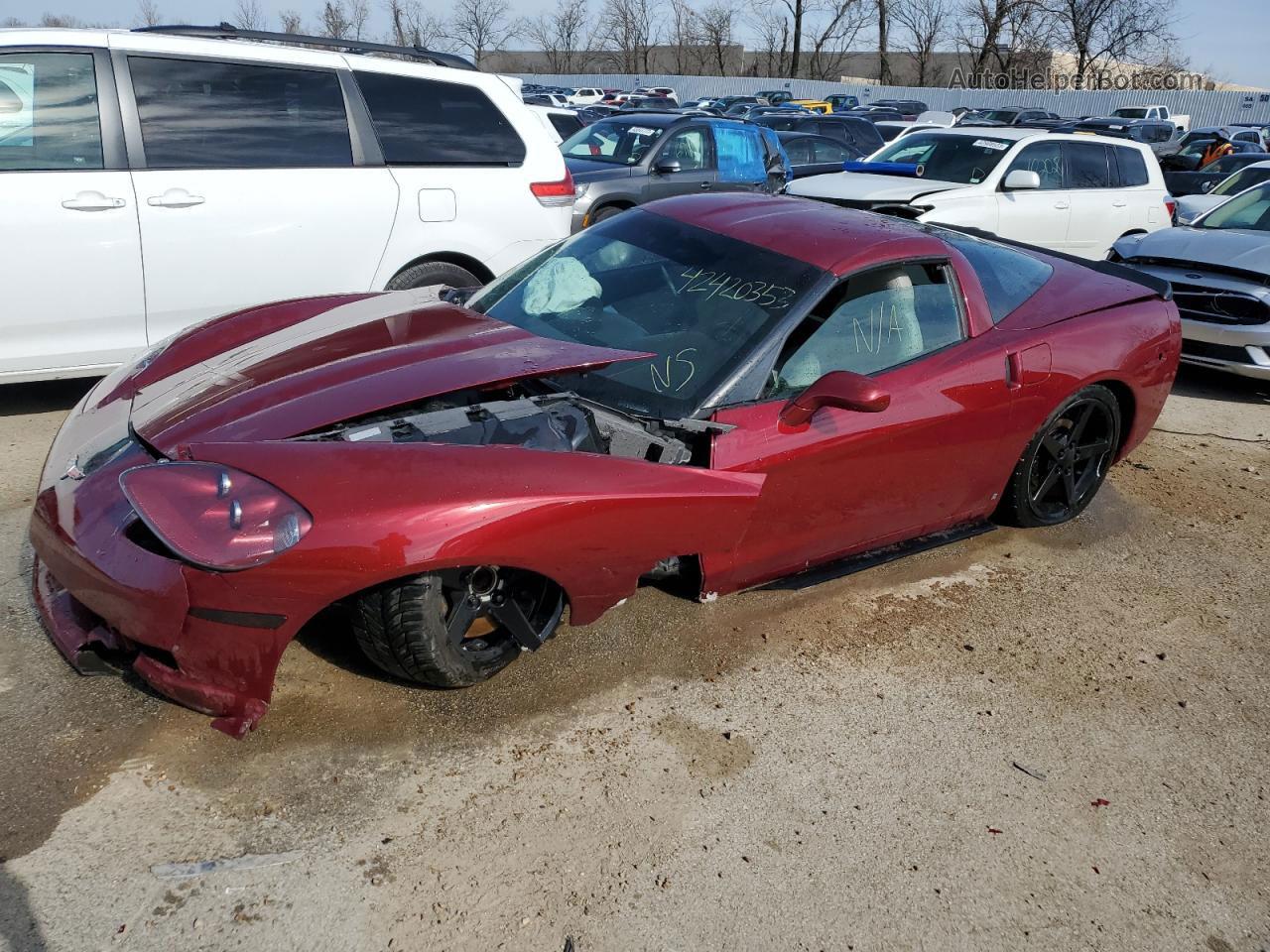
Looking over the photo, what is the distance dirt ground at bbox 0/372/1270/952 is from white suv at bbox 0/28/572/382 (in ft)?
5.59

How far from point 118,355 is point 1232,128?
3175 centimetres

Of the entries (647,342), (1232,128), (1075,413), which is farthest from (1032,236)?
(1232,128)

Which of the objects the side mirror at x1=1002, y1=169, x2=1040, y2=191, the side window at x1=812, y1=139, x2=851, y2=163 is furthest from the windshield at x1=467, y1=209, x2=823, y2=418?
the side window at x1=812, y1=139, x2=851, y2=163

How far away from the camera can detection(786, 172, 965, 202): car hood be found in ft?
28.7

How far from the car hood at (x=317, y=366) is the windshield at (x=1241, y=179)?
36.9 feet

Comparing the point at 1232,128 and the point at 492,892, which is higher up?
the point at 1232,128

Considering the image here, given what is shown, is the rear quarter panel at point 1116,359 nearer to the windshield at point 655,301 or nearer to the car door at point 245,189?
the windshield at point 655,301

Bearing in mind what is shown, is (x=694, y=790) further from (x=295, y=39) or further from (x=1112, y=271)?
(x=295, y=39)

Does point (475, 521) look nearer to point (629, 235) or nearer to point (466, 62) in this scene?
point (629, 235)

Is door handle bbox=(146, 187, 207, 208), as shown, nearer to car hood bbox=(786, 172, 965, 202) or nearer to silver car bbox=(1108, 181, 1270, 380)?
car hood bbox=(786, 172, 965, 202)

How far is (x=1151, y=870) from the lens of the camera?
263 centimetres

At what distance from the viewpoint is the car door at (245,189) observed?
5.11m

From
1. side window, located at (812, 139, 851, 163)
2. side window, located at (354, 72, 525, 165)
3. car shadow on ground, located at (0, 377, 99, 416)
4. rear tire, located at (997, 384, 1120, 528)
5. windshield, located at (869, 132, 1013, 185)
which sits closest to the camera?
rear tire, located at (997, 384, 1120, 528)

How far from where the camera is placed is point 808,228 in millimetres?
3916
